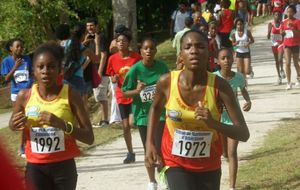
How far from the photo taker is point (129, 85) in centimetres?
838

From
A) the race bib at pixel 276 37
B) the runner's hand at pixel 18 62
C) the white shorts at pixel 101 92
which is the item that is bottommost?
the white shorts at pixel 101 92

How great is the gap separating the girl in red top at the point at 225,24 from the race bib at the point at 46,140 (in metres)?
13.0

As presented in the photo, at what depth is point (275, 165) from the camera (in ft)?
31.3

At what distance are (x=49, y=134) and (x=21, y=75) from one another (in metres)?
5.69

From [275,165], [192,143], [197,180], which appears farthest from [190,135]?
[275,165]

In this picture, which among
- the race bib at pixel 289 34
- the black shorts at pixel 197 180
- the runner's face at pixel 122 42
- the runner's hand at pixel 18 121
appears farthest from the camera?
the race bib at pixel 289 34

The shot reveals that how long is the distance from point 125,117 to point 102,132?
3.65 m

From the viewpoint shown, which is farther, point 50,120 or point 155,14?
point 155,14

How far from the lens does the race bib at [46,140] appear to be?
5531mm

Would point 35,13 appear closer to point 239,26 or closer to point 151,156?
point 239,26

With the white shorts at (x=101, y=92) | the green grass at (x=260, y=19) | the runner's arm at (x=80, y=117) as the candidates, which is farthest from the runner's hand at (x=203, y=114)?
the green grass at (x=260, y=19)

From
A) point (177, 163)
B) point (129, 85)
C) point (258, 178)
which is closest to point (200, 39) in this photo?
point (177, 163)

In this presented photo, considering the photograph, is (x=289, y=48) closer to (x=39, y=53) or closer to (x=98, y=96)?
(x=98, y=96)

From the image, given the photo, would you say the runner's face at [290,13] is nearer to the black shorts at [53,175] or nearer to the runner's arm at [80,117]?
the runner's arm at [80,117]
